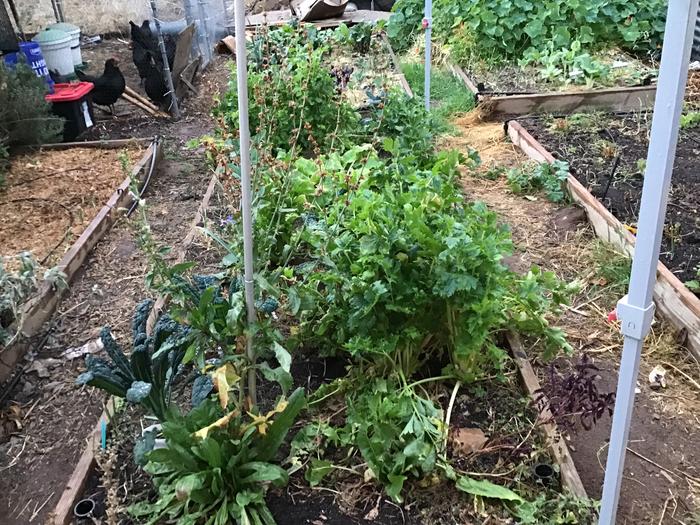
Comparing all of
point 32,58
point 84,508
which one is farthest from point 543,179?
point 32,58

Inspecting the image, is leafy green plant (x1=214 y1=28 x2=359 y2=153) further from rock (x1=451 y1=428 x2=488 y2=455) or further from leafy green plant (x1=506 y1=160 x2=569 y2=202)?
rock (x1=451 y1=428 x2=488 y2=455)

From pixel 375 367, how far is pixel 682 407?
1.33 meters

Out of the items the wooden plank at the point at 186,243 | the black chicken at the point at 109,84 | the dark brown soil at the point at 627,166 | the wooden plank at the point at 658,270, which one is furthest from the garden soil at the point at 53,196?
the dark brown soil at the point at 627,166

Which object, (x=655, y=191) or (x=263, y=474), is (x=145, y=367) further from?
(x=655, y=191)

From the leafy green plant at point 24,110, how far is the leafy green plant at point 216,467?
388 centimetres

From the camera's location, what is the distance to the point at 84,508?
229 centimetres

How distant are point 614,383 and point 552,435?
649 millimetres

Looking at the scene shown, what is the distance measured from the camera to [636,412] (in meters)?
2.81

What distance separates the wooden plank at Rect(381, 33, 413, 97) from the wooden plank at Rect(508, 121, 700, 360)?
182 centimetres

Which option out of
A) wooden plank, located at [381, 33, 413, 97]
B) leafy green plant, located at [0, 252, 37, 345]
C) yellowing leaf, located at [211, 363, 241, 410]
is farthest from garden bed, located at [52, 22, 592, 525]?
wooden plank, located at [381, 33, 413, 97]

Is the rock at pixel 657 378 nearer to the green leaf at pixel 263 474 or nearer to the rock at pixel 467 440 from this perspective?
the rock at pixel 467 440

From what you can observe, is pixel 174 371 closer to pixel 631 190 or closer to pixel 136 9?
pixel 631 190

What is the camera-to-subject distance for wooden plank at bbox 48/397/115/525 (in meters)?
2.25

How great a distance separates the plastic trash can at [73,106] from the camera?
585cm
